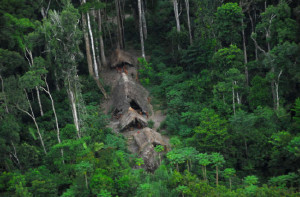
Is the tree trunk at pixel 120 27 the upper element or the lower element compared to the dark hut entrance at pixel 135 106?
upper

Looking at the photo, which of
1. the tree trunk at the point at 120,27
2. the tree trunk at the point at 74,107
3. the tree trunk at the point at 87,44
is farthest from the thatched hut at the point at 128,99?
the tree trunk at the point at 120,27

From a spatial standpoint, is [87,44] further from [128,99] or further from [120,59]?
[128,99]

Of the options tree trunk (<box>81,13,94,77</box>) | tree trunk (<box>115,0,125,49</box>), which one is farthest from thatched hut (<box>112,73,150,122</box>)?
tree trunk (<box>115,0,125,49</box>)

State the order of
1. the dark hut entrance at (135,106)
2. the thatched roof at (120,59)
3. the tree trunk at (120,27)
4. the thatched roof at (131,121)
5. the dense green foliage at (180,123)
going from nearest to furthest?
the dense green foliage at (180,123)
the thatched roof at (131,121)
the dark hut entrance at (135,106)
the thatched roof at (120,59)
the tree trunk at (120,27)

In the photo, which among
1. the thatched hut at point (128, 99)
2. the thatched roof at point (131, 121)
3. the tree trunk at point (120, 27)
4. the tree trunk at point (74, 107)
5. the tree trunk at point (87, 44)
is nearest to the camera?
the tree trunk at point (74, 107)

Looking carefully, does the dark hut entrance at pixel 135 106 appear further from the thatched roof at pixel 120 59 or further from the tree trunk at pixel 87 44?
the thatched roof at pixel 120 59

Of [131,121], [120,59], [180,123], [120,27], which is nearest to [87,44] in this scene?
[120,59]
